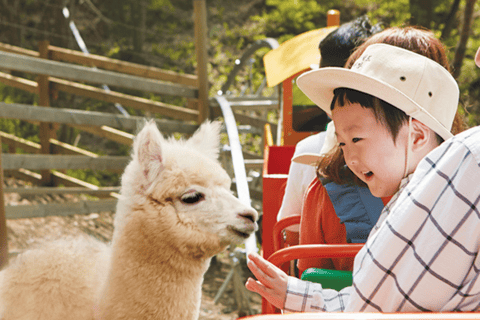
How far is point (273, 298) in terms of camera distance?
46.1 inches

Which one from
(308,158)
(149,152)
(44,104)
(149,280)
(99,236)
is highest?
(149,152)

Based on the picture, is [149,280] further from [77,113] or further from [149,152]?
[77,113]

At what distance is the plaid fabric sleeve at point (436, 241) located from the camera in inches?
29.6

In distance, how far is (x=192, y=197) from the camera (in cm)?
169

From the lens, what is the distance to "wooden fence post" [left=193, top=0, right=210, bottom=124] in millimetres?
5030

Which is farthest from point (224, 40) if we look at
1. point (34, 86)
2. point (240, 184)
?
point (240, 184)

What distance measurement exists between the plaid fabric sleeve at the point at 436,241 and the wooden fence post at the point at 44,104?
6.23 m

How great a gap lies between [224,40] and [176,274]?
1324 centimetres

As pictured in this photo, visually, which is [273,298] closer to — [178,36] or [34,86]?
[34,86]

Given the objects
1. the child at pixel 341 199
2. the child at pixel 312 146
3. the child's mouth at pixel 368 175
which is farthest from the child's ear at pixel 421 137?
the child at pixel 312 146

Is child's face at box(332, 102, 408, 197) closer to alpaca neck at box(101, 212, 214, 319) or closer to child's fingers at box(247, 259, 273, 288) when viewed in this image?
→ child's fingers at box(247, 259, 273, 288)

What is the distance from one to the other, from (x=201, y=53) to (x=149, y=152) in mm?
3743

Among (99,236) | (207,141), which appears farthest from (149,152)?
(99,236)

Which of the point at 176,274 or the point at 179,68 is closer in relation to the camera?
the point at 176,274
